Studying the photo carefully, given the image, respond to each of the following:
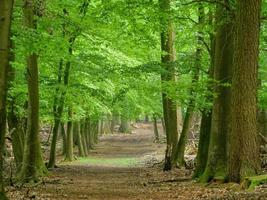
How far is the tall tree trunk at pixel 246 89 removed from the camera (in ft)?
38.0

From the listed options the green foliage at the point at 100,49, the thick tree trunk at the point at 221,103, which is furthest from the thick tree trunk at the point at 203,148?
the thick tree trunk at the point at 221,103

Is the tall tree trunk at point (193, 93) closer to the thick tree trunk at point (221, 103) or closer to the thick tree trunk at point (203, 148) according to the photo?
the thick tree trunk at point (203, 148)

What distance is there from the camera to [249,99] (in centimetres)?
1163

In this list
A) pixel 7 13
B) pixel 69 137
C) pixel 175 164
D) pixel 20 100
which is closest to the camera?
pixel 7 13

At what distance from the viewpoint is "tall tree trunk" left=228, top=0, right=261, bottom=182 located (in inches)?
456

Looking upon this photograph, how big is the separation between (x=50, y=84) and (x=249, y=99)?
1224 centimetres

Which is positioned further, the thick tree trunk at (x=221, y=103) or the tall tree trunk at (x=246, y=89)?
the thick tree trunk at (x=221, y=103)

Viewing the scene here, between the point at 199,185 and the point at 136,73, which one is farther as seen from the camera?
the point at 136,73

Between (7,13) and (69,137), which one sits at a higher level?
(7,13)

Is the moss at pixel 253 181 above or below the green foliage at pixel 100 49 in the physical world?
below

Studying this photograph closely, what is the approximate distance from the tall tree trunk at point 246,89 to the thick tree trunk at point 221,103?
246 cm

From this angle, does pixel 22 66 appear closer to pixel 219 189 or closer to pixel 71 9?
pixel 71 9

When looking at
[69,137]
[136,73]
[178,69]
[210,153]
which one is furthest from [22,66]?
[69,137]

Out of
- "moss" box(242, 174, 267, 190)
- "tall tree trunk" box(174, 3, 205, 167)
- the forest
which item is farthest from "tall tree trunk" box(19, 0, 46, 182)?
"moss" box(242, 174, 267, 190)
